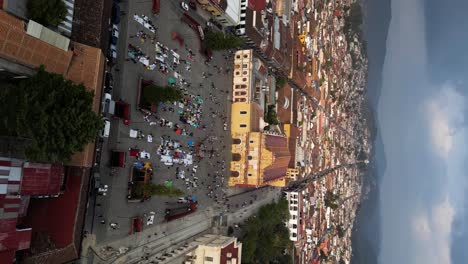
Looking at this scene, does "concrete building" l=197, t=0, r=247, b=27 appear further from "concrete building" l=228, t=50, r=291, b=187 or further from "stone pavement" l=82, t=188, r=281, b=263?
"stone pavement" l=82, t=188, r=281, b=263

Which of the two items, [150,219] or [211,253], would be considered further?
[211,253]

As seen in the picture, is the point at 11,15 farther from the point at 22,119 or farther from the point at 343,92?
the point at 343,92

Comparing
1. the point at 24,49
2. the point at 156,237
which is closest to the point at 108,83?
the point at 24,49

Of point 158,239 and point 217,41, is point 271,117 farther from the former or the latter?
point 158,239

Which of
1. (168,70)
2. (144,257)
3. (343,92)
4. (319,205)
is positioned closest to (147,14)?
(168,70)

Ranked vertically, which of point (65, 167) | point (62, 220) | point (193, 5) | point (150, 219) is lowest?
point (150, 219)

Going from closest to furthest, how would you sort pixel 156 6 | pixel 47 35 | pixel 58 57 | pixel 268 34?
pixel 47 35 < pixel 58 57 < pixel 156 6 < pixel 268 34

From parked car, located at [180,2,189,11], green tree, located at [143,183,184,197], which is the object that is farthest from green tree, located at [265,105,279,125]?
green tree, located at [143,183,184,197]

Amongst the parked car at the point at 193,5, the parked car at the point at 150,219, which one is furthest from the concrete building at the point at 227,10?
the parked car at the point at 150,219
